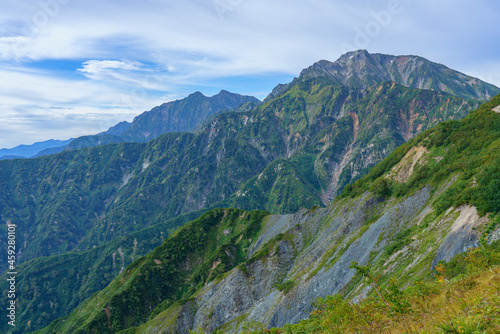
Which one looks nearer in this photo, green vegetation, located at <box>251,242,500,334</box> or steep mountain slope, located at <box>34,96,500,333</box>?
green vegetation, located at <box>251,242,500,334</box>

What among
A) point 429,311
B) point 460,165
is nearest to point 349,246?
point 460,165

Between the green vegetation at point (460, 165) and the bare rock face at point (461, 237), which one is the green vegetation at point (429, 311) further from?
the green vegetation at point (460, 165)

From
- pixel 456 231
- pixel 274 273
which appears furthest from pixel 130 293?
pixel 456 231

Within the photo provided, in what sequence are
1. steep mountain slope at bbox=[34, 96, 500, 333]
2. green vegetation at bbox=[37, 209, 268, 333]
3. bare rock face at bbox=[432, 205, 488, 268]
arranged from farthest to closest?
green vegetation at bbox=[37, 209, 268, 333] < steep mountain slope at bbox=[34, 96, 500, 333] < bare rock face at bbox=[432, 205, 488, 268]

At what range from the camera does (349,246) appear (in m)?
65.7

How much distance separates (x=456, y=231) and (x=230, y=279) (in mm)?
75868

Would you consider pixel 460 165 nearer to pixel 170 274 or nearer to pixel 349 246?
pixel 349 246

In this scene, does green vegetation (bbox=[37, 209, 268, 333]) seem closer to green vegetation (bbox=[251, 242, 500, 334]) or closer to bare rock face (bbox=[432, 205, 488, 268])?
bare rock face (bbox=[432, 205, 488, 268])

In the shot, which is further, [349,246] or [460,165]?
[349,246]

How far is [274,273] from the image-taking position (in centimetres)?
9094

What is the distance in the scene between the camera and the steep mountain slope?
140 feet

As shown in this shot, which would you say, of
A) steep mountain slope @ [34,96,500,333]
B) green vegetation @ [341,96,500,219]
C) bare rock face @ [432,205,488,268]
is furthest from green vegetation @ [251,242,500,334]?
green vegetation @ [341,96,500,219]

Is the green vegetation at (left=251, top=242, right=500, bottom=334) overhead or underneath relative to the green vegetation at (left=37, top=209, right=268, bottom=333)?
overhead

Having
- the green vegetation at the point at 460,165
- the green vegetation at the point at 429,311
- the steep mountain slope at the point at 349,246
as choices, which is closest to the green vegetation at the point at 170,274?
the steep mountain slope at the point at 349,246
